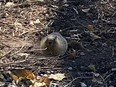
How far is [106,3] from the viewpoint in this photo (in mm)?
4398

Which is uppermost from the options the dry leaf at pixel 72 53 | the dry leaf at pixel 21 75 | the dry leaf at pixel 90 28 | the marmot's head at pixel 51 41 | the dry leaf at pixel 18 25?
the marmot's head at pixel 51 41

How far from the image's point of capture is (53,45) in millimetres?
3387

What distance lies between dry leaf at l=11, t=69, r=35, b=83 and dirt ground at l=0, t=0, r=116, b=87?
7 cm

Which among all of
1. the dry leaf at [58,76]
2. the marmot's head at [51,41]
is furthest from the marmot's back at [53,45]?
the dry leaf at [58,76]

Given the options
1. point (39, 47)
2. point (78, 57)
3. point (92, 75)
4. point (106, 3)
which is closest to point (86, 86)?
point (92, 75)

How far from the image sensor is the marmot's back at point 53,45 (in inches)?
133

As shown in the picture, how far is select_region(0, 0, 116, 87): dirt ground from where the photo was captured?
3270 mm

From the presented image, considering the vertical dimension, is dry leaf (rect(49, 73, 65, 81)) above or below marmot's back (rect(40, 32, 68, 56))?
below

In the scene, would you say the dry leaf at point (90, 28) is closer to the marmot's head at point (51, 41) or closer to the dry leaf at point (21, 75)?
the marmot's head at point (51, 41)

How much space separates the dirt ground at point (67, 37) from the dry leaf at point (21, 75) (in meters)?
0.07

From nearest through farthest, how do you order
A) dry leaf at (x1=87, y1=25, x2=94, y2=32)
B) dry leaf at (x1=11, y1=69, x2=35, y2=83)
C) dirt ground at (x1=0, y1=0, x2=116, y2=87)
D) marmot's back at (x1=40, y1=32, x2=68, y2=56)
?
1. dry leaf at (x1=11, y1=69, x2=35, y2=83)
2. dirt ground at (x1=0, y1=0, x2=116, y2=87)
3. marmot's back at (x1=40, y1=32, x2=68, y2=56)
4. dry leaf at (x1=87, y1=25, x2=94, y2=32)

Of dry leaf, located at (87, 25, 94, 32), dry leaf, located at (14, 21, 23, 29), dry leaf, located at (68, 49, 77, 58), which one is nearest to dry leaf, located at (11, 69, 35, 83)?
dry leaf, located at (68, 49, 77, 58)

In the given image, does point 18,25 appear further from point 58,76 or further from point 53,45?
point 58,76

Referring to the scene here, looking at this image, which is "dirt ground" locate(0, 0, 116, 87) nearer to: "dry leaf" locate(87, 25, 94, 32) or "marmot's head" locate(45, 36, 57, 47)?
"dry leaf" locate(87, 25, 94, 32)
